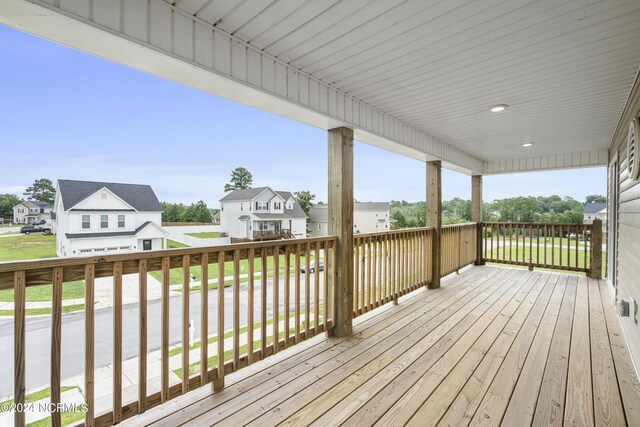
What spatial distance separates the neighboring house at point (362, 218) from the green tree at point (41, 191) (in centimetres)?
165

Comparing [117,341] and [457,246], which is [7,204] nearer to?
[117,341]

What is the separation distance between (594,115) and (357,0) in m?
3.40

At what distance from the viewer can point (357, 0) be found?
153 centimetres

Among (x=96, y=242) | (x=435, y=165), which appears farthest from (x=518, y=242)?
(x=96, y=242)

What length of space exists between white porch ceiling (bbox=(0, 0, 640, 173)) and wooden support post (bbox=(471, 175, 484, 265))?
2.93m

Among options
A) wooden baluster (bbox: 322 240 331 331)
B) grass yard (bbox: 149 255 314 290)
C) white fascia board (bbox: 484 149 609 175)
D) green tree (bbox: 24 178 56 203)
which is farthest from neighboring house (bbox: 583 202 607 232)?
green tree (bbox: 24 178 56 203)

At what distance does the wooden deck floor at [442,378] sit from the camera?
171 centimetres

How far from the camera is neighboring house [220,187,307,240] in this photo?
67.6 inches

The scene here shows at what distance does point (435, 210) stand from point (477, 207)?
2.43 metres

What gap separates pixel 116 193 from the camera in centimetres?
127

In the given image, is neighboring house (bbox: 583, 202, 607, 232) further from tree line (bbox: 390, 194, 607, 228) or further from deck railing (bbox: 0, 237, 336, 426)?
deck railing (bbox: 0, 237, 336, 426)

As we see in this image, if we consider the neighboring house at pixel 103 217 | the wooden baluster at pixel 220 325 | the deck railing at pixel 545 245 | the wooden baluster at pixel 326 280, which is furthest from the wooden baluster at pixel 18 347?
the deck railing at pixel 545 245

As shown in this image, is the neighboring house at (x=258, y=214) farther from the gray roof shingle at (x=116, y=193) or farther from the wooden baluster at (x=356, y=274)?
the wooden baluster at (x=356, y=274)

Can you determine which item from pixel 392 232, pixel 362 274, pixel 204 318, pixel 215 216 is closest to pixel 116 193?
pixel 215 216
